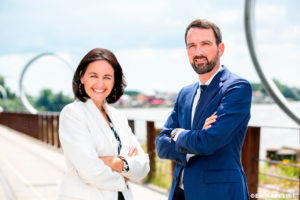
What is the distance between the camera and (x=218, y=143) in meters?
1.97

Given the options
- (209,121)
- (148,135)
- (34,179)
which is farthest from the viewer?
(34,179)

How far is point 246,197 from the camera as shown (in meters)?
2.05

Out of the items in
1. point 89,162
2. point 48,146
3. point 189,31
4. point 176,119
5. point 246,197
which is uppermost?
point 189,31

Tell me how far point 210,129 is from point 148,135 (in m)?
3.90

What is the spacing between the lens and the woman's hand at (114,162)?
1968mm

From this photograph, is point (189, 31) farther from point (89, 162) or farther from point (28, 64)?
point (28, 64)

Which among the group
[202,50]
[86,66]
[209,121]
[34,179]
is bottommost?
[34,179]

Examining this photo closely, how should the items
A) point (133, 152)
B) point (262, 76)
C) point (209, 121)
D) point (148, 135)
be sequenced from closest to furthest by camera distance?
point (209, 121), point (133, 152), point (148, 135), point (262, 76)

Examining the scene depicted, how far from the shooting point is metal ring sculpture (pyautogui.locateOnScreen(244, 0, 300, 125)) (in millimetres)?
6971

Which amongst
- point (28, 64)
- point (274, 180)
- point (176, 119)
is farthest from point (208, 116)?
point (28, 64)

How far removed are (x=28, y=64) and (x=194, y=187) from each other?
3488cm

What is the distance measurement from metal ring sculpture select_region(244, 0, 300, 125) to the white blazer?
5537 millimetres

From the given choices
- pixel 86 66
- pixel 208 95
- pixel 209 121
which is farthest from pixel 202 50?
pixel 86 66

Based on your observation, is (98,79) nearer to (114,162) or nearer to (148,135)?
(114,162)
